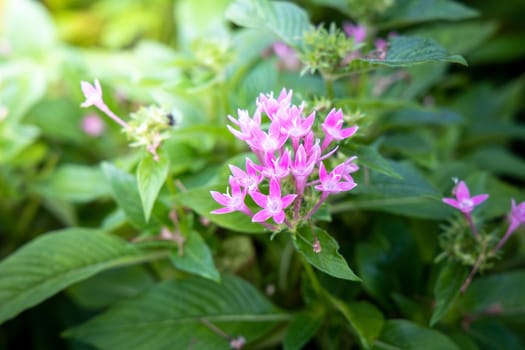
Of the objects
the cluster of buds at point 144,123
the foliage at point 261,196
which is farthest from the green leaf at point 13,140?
the cluster of buds at point 144,123

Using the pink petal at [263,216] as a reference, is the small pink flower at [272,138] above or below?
above

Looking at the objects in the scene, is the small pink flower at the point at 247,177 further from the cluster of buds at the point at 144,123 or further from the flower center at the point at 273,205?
the cluster of buds at the point at 144,123

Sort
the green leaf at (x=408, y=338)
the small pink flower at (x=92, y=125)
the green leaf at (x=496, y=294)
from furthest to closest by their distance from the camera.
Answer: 1. the small pink flower at (x=92, y=125)
2. the green leaf at (x=496, y=294)
3. the green leaf at (x=408, y=338)

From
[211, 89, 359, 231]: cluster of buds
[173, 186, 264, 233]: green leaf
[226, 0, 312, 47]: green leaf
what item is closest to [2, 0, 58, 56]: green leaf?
[226, 0, 312, 47]: green leaf

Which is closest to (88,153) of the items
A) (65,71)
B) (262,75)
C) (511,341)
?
(65,71)

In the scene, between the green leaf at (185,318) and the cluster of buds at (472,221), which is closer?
the cluster of buds at (472,221)

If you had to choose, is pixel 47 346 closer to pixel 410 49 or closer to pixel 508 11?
pixel 410 49
